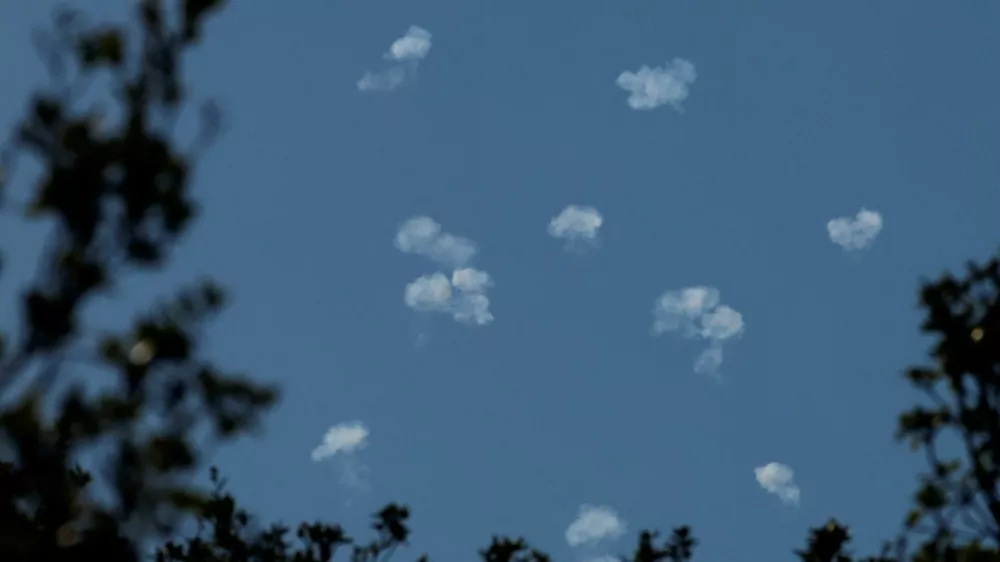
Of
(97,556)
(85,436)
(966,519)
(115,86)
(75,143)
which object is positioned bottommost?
(97,556)

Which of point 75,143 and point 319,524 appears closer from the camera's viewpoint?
point 75,143

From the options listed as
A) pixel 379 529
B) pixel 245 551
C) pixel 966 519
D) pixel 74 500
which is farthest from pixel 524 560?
pixel 74 500

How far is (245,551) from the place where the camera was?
15.9 meters

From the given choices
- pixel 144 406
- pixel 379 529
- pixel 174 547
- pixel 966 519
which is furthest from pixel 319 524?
pixel 144 406

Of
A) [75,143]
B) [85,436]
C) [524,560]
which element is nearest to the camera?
[85,436]

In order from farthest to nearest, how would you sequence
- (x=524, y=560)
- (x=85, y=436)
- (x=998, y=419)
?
1. (x=524, y=560)
2. (x=998, y=419)
3. (x=85, y=436)

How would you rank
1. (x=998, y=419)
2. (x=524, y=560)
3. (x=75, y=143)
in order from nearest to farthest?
1. (x=75, y=143)
2. (x=998, y=419)
3. (x=524, y=560)

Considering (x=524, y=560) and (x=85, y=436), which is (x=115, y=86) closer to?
→ (x=85, y=436)

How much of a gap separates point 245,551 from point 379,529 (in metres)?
2.05

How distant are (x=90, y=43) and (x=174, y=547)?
10.5 metres

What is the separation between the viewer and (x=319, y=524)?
1551 centimetres

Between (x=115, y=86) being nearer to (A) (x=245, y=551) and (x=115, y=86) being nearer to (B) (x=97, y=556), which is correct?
(B) (x=97, y=556)

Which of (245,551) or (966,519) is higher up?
(245,551)

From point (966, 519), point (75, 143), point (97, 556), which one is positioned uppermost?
point (75, 143)
